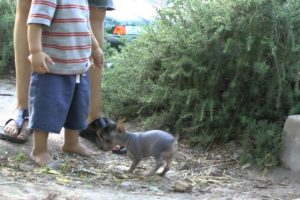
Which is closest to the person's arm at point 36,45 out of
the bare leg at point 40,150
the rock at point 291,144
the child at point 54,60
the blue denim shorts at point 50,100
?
the child at point 54,60

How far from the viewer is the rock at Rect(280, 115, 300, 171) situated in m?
4.19

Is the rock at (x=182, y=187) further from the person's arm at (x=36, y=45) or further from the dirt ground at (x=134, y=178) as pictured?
the person's arm at (x=36, y=45)

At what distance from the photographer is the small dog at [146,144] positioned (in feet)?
12.2

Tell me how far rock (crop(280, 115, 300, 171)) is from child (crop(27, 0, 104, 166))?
157 cm

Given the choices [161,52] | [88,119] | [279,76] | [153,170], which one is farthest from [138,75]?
[153,170]

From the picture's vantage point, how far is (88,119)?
4508 millimetres

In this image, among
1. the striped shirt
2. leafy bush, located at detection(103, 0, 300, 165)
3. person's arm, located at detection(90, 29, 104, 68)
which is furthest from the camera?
leafy bush, located at detection(103, 0, 300, 165)

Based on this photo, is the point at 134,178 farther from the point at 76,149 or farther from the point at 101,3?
the point at 101,3

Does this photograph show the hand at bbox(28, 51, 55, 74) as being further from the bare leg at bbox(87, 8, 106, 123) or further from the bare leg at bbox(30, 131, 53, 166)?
the bare leg at bbox(87, 8, 106, 123)

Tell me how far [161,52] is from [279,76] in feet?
3.76

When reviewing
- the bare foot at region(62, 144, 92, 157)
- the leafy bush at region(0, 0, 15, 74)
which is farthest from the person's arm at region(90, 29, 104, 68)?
the leafy bush at region(0, 0, 15, 74)

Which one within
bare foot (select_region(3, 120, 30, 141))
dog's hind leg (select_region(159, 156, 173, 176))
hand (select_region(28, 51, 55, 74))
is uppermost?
hand (select_region(28, 51, 55, 74))

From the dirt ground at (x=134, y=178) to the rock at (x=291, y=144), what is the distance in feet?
0.22

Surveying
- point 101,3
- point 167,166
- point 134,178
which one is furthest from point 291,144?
point 101,3
